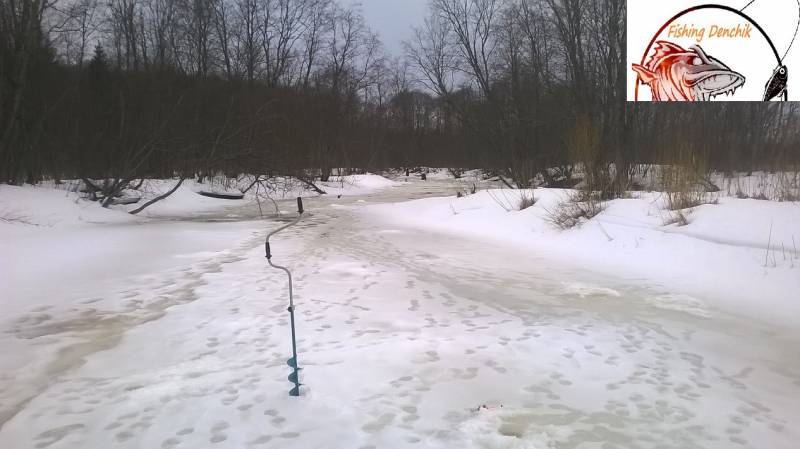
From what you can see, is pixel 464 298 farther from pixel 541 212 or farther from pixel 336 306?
pixel 541 212

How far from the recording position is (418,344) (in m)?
4.67

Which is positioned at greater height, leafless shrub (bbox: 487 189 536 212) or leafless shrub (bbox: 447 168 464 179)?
leafless shrub (bbox: 447 168 464 179)

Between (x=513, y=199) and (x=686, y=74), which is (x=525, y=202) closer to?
(x=513, y=199)

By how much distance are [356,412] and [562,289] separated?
13.8 ft

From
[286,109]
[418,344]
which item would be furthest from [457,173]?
[418,344]

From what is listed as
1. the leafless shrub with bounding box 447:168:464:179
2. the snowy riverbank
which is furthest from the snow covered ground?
the leafless shrub with bounding box 447:168:464:179

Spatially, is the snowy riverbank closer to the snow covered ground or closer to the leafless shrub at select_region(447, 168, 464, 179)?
the snow covered ground

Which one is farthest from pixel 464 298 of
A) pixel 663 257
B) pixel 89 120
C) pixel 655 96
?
pixel 89 120

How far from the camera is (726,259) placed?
283 inches

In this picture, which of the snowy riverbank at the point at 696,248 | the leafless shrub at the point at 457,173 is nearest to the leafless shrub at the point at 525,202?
the snowy riverbank at the point at 696,248

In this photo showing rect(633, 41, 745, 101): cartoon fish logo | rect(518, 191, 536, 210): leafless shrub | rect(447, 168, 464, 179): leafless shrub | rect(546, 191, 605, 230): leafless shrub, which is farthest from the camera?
rect(447, 168, 464, 179): leafless shrub

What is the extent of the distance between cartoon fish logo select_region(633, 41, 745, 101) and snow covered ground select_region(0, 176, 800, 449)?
3.18 meters

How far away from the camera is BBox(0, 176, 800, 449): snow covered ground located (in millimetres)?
3221

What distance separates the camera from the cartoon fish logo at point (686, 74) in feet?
33.6
